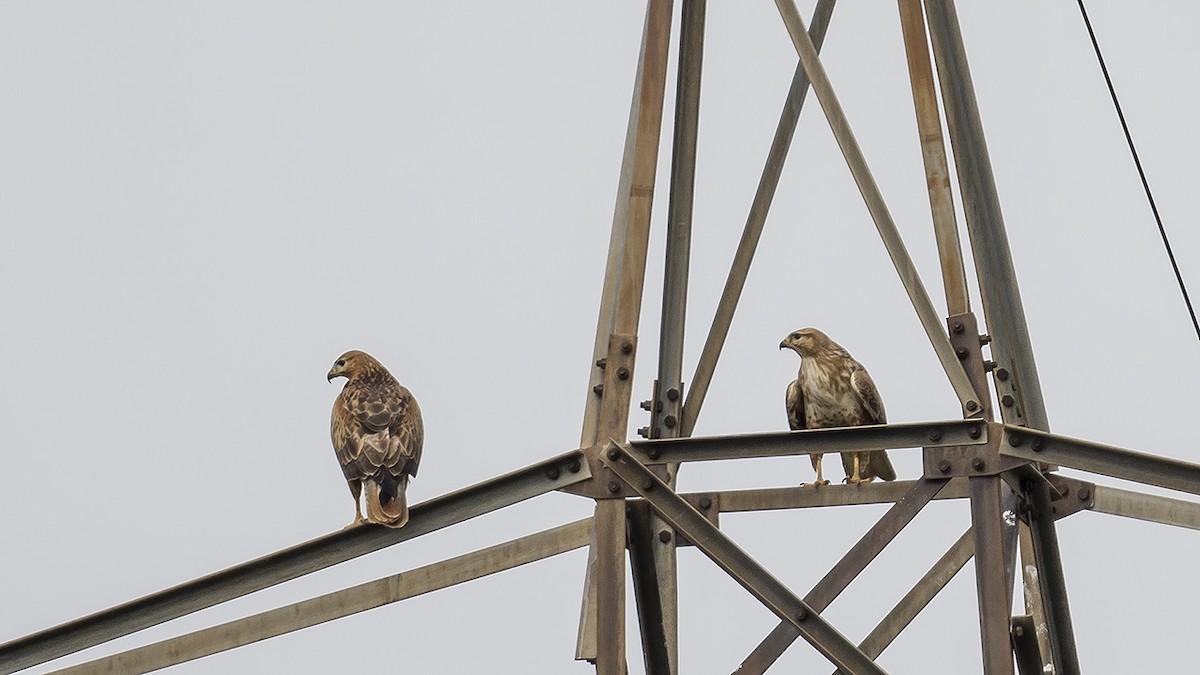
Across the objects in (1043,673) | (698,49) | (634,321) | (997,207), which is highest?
(698,49)

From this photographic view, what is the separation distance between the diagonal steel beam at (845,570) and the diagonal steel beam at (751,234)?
1313mm

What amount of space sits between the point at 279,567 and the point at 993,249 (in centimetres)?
384

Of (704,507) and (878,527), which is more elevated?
(704,507)

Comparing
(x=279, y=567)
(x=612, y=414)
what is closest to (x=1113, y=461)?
(x=612, y=414)

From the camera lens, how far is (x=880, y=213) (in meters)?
10.1

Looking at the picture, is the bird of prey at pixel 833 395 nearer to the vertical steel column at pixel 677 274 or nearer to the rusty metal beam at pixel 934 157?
the vertical steel column at pixel 677 274

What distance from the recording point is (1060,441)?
30.6ft

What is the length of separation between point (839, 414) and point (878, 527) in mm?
2079

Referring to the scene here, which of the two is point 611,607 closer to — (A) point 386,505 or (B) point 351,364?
(A) point 386,505

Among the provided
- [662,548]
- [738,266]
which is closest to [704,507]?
[662,548]

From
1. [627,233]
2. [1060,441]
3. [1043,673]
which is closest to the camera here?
[1060,441]

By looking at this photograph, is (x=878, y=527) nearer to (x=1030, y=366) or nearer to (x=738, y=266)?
(x=1030, y=366)

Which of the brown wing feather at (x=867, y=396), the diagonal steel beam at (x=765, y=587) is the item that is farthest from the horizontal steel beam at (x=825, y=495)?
the diagonal steel beam at (x=765, y=587)

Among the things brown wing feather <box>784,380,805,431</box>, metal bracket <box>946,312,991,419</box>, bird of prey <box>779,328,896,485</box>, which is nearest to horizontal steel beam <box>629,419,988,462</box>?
metal bracket <box>946,312,991,419</box>
